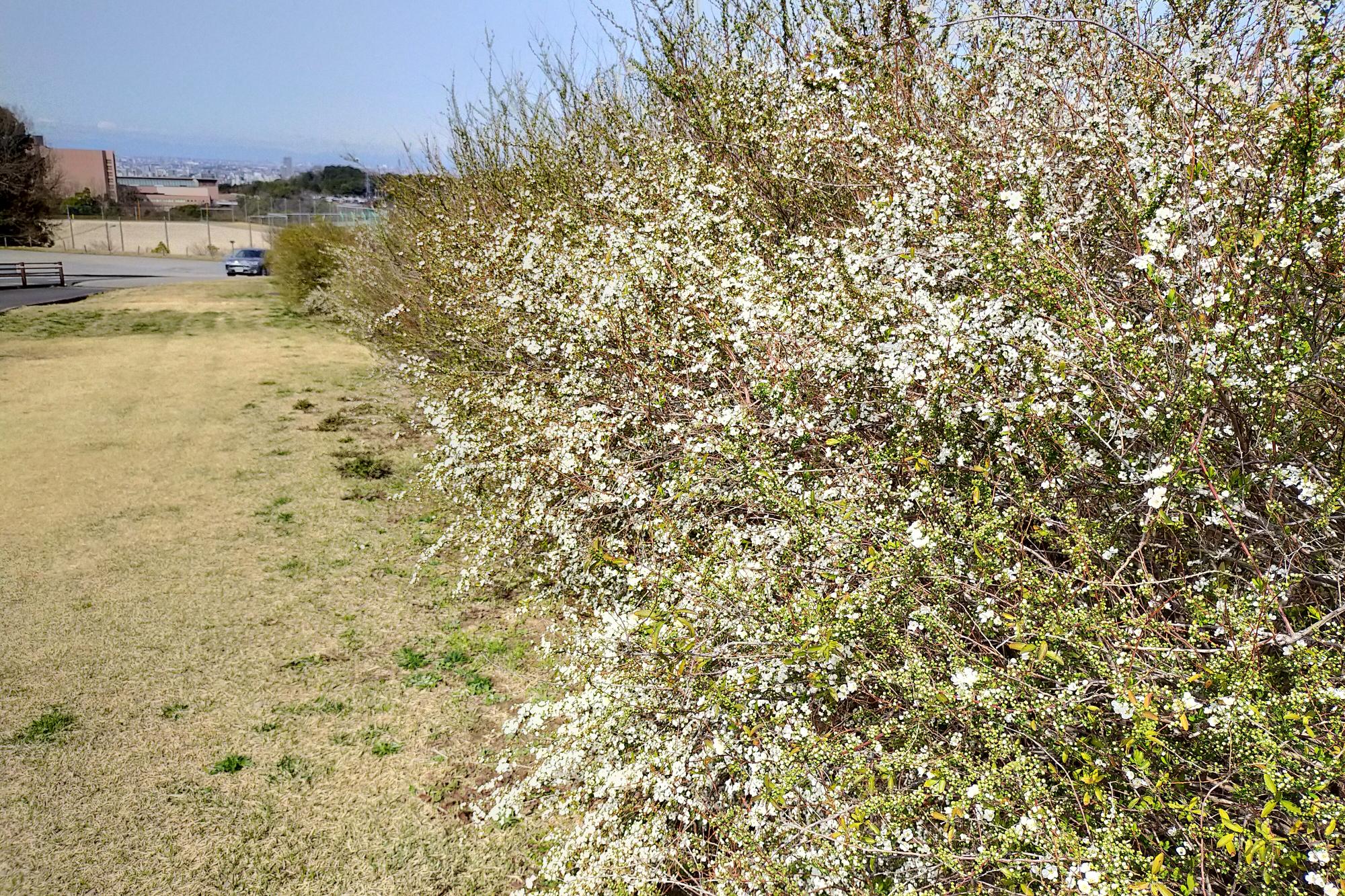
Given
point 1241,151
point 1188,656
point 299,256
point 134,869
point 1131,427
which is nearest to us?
point 1188,656

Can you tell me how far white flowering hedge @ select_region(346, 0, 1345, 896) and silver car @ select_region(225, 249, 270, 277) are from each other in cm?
3257

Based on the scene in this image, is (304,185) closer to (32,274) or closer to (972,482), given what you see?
(32,274)

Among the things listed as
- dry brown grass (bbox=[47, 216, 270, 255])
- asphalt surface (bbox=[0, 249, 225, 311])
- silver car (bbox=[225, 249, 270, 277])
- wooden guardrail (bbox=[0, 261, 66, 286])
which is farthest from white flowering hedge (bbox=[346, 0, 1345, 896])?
dry brown grass (bbox=[47, 216, 270, 255])

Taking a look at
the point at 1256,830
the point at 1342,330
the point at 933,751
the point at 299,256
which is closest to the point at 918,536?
the point at 933,751

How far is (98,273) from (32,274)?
430 centimetres

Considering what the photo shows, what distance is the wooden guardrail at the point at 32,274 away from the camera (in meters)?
24.9

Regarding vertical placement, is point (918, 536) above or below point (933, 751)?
above

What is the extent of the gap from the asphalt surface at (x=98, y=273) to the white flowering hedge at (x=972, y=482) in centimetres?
2240

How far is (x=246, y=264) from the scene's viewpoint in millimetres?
32188

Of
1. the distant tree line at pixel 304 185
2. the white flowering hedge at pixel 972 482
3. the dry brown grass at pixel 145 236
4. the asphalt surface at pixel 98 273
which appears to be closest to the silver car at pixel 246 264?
the asphalt surface at pixel 98 273

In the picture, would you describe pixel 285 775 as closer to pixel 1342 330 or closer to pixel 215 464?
pixel 1342 330

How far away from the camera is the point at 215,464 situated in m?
9.09

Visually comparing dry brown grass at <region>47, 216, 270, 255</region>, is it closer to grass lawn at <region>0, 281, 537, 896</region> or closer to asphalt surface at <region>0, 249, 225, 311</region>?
asphalt surface at <region>0, 249, 225, 311</region>

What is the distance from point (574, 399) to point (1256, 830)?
3.43 m
